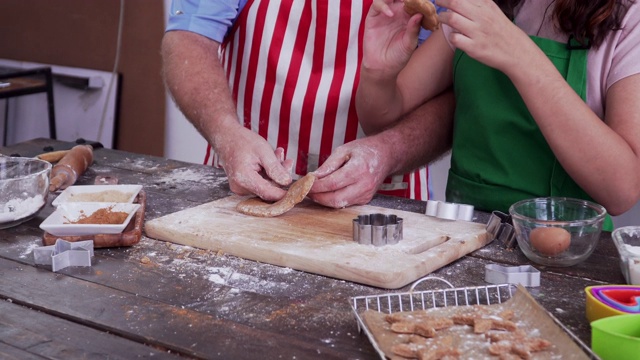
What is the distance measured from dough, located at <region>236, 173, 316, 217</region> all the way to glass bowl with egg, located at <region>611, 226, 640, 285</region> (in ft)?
2.44

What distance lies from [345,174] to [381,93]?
1.20ft

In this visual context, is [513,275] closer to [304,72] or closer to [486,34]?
[486,34]

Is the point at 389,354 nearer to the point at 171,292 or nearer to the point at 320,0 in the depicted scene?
the point at 171,292

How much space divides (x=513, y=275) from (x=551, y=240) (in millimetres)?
145

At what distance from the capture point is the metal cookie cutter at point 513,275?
156cm

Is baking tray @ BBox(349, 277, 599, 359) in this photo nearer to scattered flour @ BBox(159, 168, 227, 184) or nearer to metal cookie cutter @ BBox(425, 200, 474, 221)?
metal cookie cutter @ BBox(425, 200, 474, 221)

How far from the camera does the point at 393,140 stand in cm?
232

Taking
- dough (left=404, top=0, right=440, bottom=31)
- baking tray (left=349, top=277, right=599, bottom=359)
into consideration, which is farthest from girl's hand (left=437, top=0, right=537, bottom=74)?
baking tray (left=349, top=277, right=599, bottom=359)

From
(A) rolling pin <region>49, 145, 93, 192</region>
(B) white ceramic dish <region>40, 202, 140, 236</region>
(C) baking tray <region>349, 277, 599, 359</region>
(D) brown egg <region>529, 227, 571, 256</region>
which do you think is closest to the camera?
(C) baking tray <region>349, 277, 599, 359</region>

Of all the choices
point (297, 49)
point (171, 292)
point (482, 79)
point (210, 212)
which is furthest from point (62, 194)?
point (482, 79)

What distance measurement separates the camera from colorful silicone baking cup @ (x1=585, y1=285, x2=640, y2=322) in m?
1.29

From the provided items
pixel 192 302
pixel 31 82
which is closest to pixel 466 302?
pixel 192 302

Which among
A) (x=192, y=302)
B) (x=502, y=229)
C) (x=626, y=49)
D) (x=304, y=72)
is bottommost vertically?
(x=192, y=302)

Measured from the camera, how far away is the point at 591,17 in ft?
6.23
